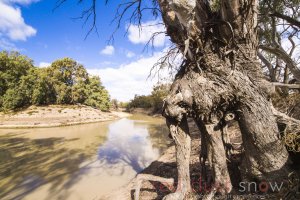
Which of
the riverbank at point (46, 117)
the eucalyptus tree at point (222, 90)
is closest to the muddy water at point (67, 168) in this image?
the eucalyptus tree at point (222, 90)

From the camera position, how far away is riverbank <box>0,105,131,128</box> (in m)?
23.2

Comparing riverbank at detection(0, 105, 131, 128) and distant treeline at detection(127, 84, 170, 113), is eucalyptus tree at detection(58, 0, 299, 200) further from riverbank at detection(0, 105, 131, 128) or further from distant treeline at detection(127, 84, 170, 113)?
distant treeline at detection(127, 84, 170, 113)

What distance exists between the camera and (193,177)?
5.00 meters

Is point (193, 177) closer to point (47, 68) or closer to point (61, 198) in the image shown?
point (61, 198)

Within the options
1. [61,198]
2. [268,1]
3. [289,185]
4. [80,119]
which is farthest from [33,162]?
[80,119]

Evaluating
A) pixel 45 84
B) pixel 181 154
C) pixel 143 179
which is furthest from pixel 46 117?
pixel 181 154

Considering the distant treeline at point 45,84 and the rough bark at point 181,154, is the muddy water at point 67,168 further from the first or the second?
the distant treeline at point 45,84

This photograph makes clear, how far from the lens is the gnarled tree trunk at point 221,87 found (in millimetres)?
3232

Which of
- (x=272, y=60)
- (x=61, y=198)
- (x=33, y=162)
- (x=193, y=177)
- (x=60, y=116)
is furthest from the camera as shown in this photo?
(x=60, y=116)

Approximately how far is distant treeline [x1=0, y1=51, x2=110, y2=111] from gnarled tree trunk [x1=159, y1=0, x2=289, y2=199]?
31786 mm

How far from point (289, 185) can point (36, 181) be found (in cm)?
744

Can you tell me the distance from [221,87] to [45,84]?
34450 mm

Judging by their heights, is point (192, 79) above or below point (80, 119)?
above

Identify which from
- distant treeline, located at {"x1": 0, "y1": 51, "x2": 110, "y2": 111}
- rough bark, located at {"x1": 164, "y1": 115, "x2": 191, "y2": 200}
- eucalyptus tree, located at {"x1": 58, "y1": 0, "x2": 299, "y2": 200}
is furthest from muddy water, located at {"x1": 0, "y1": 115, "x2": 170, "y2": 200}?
distant treeline, located at {"x1": 0, "y1": 51, "x2": 110, "y2": 111}
